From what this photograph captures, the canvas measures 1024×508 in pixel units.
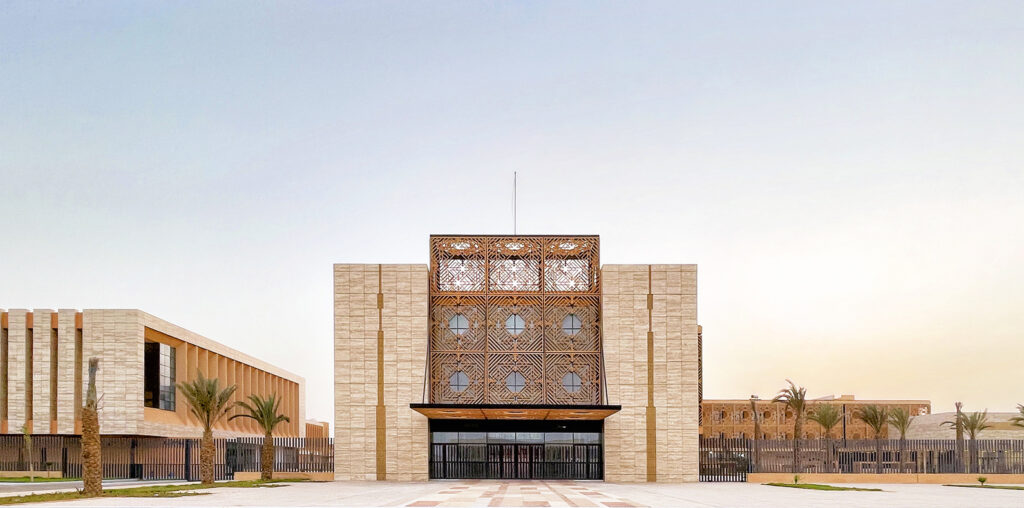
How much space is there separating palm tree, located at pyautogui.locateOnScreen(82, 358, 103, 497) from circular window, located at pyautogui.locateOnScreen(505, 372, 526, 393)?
19.2 meters

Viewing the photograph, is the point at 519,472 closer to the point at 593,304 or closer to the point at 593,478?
the point at 593,478

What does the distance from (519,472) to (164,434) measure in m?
23.0

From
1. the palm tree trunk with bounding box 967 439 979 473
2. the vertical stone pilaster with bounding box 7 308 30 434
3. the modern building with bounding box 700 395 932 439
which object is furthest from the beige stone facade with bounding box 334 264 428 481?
the modern building with bounding box 700 395 932 439

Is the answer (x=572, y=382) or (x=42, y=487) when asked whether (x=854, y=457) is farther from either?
(x=42, y=487)

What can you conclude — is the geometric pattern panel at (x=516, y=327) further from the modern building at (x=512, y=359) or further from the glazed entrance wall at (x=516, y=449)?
the glazed entrance wall at (x=516, y=449)

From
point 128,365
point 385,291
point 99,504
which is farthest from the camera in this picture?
point 128,365

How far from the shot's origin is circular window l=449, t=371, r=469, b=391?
4766cm

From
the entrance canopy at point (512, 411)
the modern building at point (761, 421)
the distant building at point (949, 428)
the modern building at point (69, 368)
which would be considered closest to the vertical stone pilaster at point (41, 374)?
the modern building at point (69, 368)

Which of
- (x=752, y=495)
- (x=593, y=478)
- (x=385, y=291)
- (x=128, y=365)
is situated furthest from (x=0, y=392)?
(x=752, y=495)

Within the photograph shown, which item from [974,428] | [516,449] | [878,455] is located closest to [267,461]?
[516,449]

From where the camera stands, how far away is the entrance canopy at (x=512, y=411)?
4231 centimetres

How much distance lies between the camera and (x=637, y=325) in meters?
47.7

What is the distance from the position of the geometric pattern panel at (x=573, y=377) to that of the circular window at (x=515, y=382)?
121 centimetres

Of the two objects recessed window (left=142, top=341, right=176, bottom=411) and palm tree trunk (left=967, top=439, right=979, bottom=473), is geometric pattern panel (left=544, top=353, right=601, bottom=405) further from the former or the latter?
recessed window (left=142, top=341, right=176, bottom=411)
